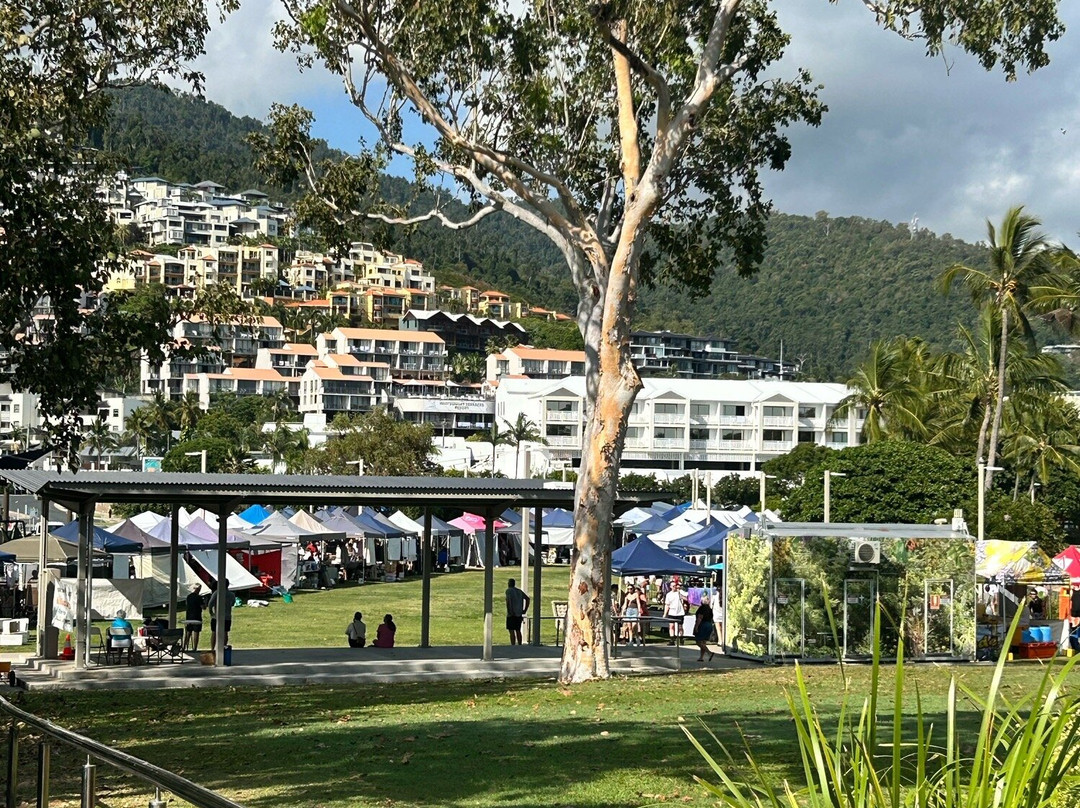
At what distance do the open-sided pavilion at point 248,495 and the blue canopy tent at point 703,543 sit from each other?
15.7 metres

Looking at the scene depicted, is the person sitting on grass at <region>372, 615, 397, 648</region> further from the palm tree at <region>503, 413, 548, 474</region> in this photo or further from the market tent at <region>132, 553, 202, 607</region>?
the palm tree at <region>503, 413, 548, 474</region>

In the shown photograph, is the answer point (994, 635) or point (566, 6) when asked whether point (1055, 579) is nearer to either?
point (994, 635)

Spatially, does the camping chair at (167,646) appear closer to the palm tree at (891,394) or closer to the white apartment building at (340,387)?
the palm tree at (891,394)

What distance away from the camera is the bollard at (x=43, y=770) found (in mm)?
6488

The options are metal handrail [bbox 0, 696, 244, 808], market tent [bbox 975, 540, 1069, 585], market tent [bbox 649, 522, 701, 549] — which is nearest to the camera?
metal handrail [bbox 0, 696, 244, 808]

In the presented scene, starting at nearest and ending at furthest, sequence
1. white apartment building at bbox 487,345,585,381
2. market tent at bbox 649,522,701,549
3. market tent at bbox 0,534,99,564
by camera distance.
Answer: market tent at bbox 0,534,99,564, market tent at bbox 649,522,701,549, white apartment building at bbox 487,345,585,381

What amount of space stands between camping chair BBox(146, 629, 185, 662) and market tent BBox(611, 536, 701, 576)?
13047 millimetres

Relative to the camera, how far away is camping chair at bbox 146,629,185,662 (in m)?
22.4

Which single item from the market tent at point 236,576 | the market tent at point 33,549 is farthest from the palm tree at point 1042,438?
the market tent at point 33,549

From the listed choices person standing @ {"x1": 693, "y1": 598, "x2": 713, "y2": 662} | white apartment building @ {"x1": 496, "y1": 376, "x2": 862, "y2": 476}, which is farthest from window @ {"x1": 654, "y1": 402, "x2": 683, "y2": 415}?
person standing @ {"x1": 693, "y1": 598, "x2": 713, "y2": 662}

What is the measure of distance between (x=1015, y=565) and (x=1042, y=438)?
141ft

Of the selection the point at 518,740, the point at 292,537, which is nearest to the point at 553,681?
the point at 518,740

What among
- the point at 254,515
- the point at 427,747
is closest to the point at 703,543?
the point at 254,515

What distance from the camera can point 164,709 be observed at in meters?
17.1
